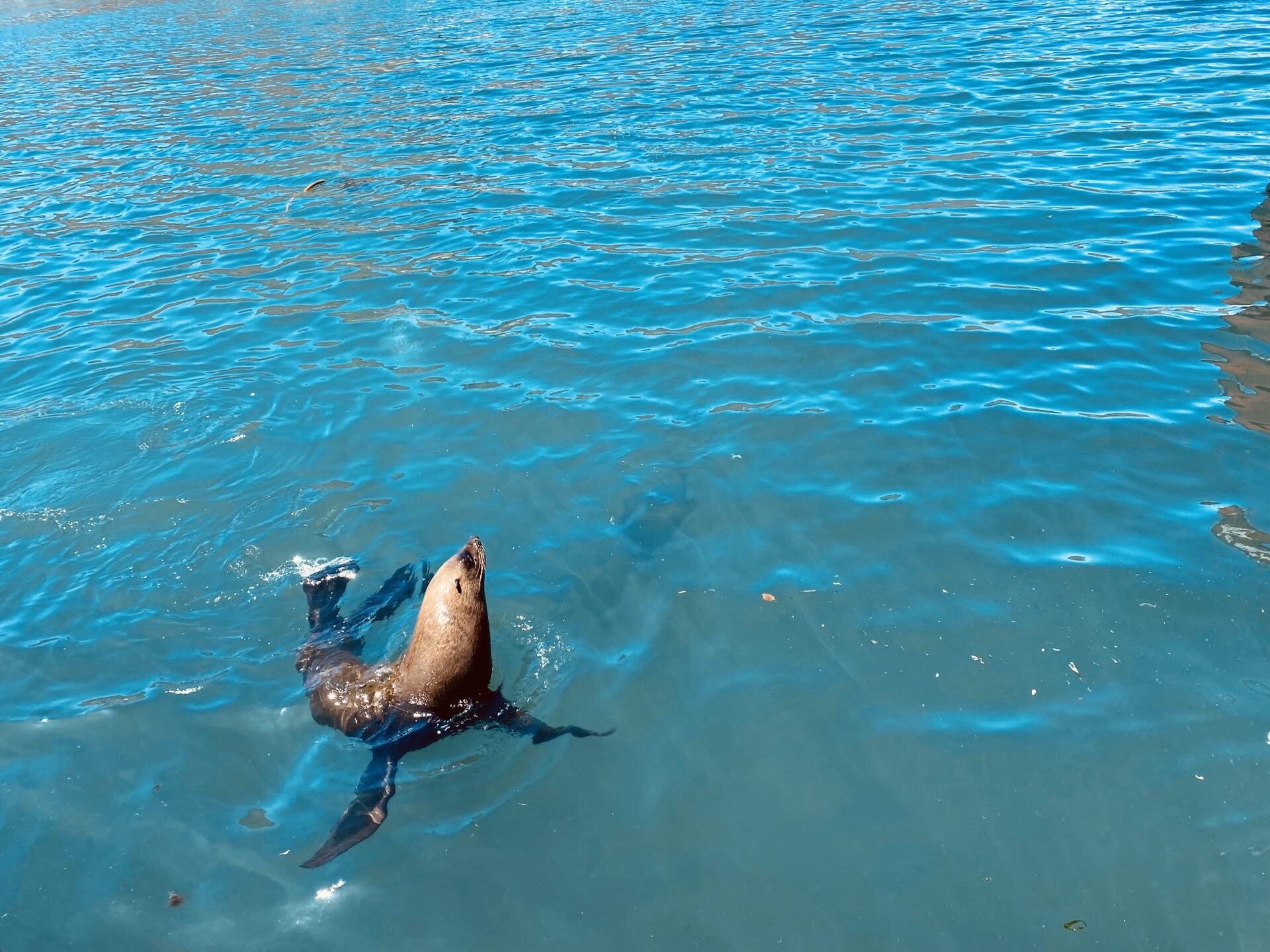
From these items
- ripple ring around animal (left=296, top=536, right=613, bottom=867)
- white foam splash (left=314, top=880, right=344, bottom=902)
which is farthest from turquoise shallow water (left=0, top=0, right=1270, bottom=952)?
ripple ring around animal (left=296, top=536, right=613, bottom=867)

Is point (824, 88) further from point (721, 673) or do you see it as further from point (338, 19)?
point (338, 19)

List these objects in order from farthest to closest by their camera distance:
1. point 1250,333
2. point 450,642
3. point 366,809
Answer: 1. point 1250,333
2. point 450,642
3. point 366,809

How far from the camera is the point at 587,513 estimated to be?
7.84 metres

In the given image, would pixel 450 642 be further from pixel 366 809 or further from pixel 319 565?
pixel 319 565

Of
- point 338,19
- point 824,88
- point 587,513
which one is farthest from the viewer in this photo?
point 338,19

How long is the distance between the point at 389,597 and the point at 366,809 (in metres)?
1.99

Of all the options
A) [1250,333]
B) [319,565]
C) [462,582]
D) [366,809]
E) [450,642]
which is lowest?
[319,565]

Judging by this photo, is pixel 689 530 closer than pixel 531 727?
No

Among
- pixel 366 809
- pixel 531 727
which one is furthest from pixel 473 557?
pixel 366 809

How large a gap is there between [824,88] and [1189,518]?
48.5 ft

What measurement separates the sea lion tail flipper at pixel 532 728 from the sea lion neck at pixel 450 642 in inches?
8.9

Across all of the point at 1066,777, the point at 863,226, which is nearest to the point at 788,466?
the point at 1066,777

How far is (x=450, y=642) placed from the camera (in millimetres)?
5871

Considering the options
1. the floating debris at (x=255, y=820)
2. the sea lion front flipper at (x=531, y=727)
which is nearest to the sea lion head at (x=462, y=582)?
the sea lion front flipper at (x=531, y=727)
